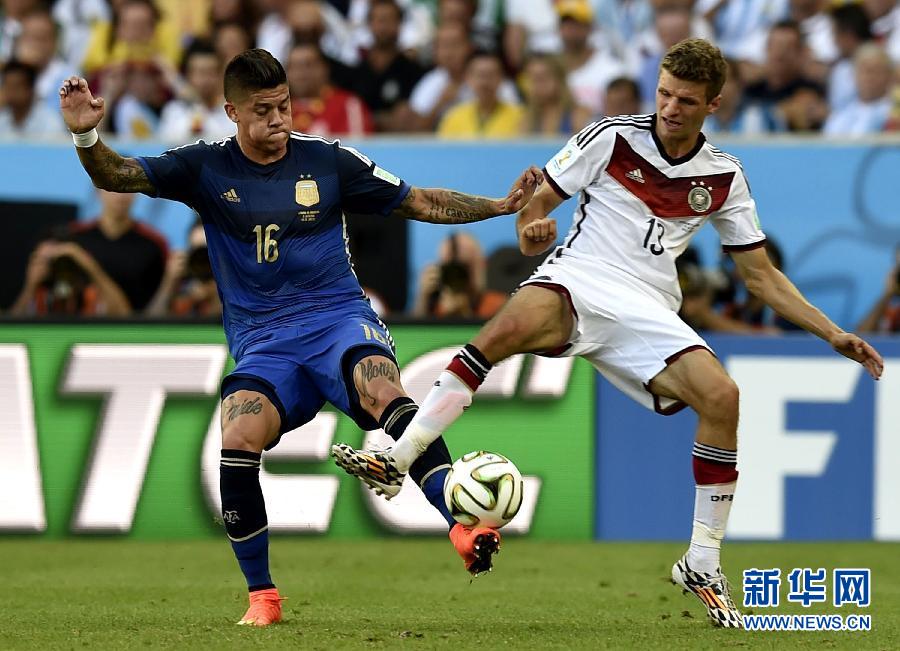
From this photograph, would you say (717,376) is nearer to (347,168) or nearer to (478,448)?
(347,168)

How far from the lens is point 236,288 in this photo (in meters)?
7.48

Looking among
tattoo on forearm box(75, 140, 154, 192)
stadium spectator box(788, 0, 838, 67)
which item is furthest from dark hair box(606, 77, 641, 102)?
tattoo on forearm box(75, 140, 154, 192)

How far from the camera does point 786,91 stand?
13.9 metres

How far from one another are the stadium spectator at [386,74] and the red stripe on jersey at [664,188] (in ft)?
21.9

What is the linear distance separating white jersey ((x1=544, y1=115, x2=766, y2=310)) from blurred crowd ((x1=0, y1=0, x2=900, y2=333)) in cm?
448

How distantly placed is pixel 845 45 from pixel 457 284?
15.9 feet

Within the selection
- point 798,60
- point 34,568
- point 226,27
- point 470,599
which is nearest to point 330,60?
point 226,27

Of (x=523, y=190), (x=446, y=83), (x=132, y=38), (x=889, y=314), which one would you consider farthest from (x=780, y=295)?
(x=132, y=38)

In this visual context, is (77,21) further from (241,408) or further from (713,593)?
(713,593)

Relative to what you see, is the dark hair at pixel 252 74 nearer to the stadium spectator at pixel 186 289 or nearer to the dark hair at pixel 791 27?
the stadium spectator at pixel 186 289

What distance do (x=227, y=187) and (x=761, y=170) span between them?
623cm

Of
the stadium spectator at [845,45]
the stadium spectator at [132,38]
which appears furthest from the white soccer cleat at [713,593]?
the stadium spectator at [132,38]

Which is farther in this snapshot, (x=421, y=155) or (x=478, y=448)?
(x=421, y=155)

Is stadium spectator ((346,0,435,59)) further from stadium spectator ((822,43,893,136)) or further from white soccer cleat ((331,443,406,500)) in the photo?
white soccer cleat ((331,443,406,500))
